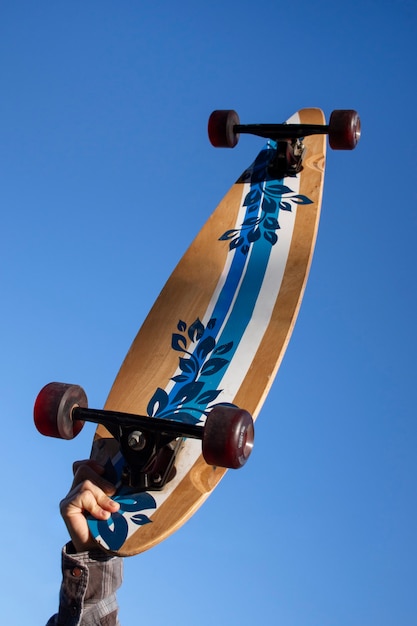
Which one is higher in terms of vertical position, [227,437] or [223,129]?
[223,129]

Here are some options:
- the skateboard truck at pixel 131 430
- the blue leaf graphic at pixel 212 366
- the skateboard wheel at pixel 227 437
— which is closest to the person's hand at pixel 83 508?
the skateboard truck at pixel 131 430

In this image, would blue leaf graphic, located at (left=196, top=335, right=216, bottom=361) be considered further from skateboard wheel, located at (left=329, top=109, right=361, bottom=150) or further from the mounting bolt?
skateboard wheel, located at (left=329, top=109, right=361, bottom=150)

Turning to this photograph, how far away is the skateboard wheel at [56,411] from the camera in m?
2.48

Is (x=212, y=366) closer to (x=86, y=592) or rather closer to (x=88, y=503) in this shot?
(x=88, y=503)

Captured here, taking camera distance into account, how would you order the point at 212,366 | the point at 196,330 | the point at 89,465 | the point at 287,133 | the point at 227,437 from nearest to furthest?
the point at 227,437 → the point at 89,465 → the point at 212,366 → the point at 196,330 → the point at 287,133

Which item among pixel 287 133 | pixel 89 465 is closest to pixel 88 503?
pixel 89 465

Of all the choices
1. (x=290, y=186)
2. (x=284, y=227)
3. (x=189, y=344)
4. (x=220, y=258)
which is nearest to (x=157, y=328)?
(x=189, y=344)

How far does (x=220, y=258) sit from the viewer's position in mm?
3529

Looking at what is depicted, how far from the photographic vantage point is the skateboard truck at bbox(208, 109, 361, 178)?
11.9 feet

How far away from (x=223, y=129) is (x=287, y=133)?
0.92 feet

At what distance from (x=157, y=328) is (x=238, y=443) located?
1.15 meters

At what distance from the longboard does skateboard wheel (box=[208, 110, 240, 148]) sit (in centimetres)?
17

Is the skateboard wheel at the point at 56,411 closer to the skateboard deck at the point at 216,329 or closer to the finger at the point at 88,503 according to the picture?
the finger at the point at 88,503

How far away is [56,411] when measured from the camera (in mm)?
2477
